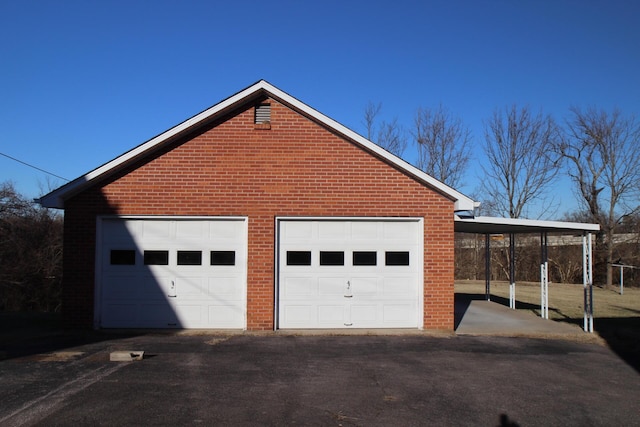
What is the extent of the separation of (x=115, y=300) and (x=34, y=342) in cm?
180

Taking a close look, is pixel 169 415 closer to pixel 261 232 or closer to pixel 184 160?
pixel 261 232

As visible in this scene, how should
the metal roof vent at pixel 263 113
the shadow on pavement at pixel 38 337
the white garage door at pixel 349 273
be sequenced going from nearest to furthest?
1. the shadow on pavement at pixel 38 337
2. the white garage door at pixel 349 273
3. the metal roof vent at pixel 263 113

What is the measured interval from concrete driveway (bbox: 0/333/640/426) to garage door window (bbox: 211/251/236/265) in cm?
179

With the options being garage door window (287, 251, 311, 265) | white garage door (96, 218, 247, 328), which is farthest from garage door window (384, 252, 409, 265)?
white garage door (96, 218, 247, 328)

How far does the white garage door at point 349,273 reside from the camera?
449 inches

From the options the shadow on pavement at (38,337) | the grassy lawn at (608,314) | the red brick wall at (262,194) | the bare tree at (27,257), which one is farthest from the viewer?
the bare tree at (27,257)

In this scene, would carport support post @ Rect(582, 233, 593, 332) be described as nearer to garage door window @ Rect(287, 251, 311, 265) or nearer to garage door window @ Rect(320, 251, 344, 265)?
garage door window @ Rect(320, 251, 344, 265)

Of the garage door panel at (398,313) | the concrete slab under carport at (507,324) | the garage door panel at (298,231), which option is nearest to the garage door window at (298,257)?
the garage door panel at (298,231)

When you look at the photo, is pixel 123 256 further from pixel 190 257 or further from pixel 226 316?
pixel 226 316

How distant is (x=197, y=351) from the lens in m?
9.24

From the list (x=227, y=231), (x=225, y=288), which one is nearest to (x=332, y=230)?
(x=227, y=231)

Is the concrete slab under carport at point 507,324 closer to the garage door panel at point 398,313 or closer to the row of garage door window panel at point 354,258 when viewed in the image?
the garage door panel at point 398,313

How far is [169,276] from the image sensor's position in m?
11.3

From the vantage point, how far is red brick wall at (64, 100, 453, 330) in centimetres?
1121
